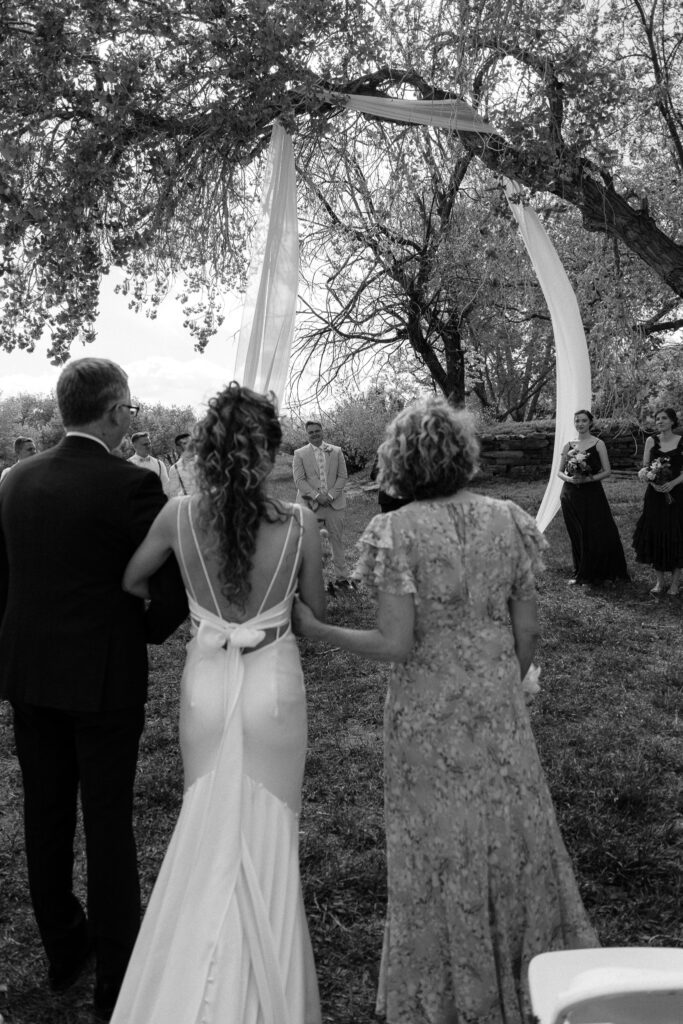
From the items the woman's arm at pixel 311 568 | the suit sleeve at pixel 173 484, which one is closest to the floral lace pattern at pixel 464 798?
the woman's arm at pixel 311 568

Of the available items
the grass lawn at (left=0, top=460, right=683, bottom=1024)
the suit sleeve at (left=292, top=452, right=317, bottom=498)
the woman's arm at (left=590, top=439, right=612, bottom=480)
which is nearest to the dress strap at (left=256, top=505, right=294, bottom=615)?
the grass lawn at (left=0, top=460, right=683, bottom=1024)

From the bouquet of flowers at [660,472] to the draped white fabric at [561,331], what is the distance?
6.79 ft

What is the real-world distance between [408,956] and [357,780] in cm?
195

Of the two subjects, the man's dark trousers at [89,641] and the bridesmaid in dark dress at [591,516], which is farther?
the bridesmaid in dark dress at [591,516]

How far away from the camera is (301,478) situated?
934cm

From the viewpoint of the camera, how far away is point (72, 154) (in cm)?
504

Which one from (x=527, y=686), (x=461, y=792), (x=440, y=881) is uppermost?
(x=527, y=686)

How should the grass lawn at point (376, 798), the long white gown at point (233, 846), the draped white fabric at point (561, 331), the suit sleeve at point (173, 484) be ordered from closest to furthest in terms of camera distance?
the long white gown at point (233, 846) → the grass lawn at point (376, 798) → the draped white fabric at point (561, 331) → the suit sleeve at point (173, 484)

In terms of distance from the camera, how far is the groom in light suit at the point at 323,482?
9.20 meters

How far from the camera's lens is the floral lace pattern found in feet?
7.86

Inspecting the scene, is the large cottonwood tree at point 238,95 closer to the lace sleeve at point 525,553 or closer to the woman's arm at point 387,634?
the lace sleeve at point 525,553

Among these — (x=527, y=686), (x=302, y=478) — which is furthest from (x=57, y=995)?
(x=302, y=478)

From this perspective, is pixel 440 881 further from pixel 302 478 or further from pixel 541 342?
pixel 541 342

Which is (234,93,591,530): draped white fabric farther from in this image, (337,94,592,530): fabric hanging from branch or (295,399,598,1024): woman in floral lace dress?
(295,399,598,1024): woman in floral lace dress
